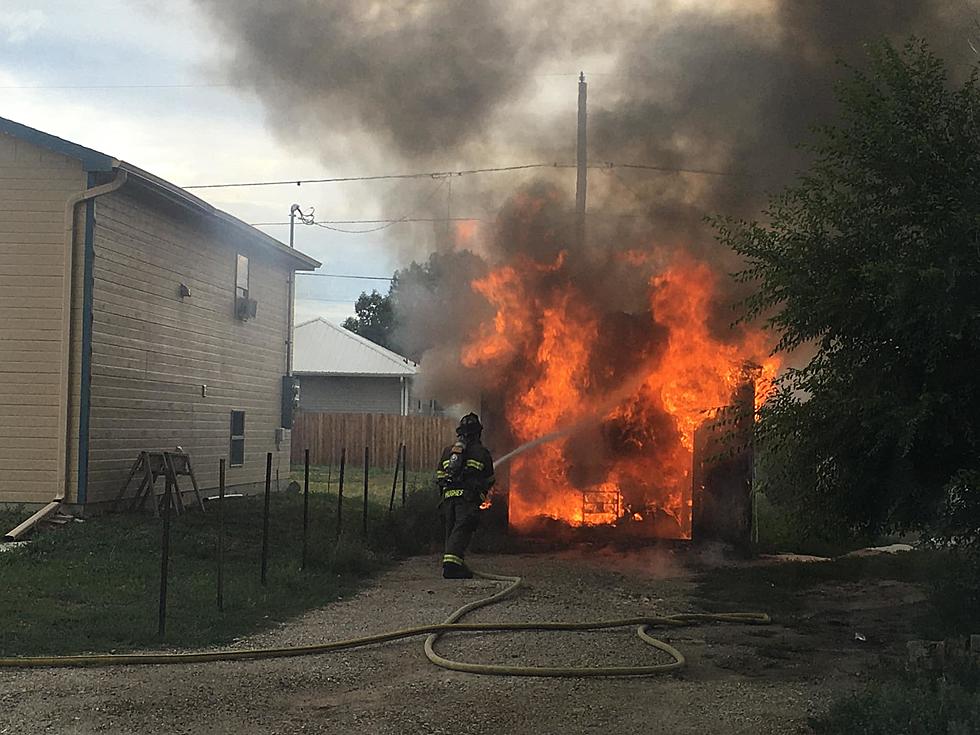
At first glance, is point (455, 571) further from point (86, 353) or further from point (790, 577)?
point (86, 353)

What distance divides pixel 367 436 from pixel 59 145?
1877cm

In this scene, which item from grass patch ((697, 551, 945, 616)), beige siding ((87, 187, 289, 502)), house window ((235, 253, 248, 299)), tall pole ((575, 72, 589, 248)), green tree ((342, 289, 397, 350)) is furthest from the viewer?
green tree ((342, 289, 397, 350))

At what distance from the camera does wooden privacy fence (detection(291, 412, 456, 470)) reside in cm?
3083

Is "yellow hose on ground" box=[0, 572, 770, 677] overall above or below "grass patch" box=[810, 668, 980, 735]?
below

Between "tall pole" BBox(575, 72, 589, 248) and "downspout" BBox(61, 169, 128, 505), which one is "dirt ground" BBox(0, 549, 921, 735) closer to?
"downspout" BBox(61, 169, 128, 505)

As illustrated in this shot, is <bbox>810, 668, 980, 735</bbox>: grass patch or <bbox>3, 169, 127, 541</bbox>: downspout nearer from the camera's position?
<bbox>810, 668, 980, 735</bbox>: grass patch

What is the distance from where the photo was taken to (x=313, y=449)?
3131 centimetres

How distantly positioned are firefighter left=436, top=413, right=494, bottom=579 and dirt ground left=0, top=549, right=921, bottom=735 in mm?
2141

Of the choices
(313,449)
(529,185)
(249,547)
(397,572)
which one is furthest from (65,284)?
(313,449)

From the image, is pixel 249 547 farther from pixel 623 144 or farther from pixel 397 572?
pixel 623 144

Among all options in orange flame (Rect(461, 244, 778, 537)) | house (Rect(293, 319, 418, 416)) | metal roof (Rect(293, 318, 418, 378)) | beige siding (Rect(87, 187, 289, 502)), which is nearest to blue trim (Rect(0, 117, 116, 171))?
beige siding (Rect(87, 187, 289, 502))

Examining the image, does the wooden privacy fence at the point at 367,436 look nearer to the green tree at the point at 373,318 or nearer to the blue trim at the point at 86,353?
the blue trim at the point at 86,353

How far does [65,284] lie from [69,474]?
8.07ft

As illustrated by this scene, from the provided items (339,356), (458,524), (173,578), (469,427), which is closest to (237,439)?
(469,427)
